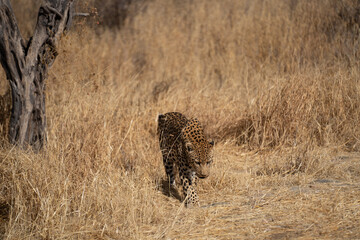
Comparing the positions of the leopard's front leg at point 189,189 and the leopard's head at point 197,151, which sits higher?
the leopard's head at point 197,151

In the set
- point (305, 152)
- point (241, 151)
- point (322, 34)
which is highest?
point (322, 34)

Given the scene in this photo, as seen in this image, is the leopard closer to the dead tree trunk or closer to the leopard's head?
the leopard's head

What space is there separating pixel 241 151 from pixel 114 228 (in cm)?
327

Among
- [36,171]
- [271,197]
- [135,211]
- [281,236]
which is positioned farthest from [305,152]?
[36,171]

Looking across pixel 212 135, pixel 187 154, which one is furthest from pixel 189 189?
pixel 212 135

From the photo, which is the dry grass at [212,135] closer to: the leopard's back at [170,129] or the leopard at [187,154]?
the leopard at [187,154]

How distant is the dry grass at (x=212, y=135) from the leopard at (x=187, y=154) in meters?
0.17

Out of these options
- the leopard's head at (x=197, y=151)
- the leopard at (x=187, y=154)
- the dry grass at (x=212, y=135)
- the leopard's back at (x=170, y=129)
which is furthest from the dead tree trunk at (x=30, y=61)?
the leopard's head at (x=197, y=151)

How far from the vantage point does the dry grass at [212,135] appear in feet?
13.4

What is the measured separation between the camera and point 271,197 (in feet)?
15.5

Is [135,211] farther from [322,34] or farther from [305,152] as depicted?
[322,34]

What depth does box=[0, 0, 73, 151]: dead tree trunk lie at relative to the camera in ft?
18.5

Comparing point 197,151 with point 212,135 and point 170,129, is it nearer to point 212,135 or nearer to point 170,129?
point 170,129

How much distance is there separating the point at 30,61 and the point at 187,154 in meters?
2.35
